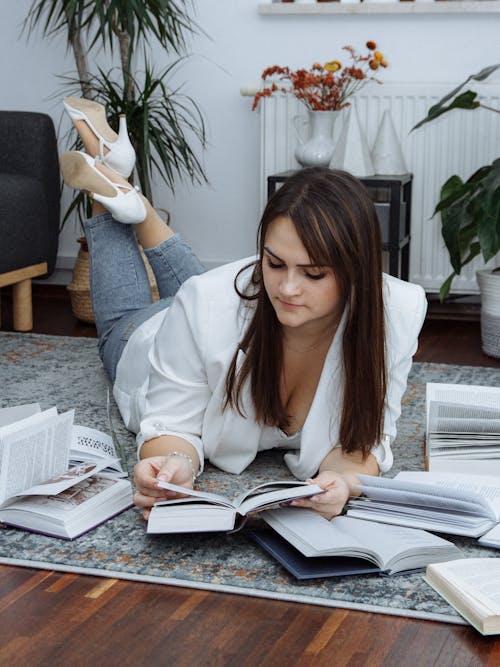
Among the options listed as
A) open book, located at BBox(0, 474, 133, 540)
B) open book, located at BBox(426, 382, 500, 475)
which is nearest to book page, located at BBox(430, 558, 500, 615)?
open book, located at BBox(426, 382, 500, 475)

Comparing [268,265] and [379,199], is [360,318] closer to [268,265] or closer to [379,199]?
[268,265]

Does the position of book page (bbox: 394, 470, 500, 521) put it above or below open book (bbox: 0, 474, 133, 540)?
above

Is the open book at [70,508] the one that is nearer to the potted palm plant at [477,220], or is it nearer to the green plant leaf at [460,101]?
the potted palm plant at [477,220]

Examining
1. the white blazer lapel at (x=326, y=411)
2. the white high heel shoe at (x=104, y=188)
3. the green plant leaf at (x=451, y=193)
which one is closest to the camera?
the white blazer lapel at (x=326, y=411)

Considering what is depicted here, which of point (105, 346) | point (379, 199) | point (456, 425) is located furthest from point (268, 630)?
point (379, 199)

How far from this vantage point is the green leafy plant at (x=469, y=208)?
117 inches

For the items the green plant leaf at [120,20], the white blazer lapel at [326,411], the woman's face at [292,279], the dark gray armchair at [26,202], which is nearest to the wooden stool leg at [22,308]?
the dark gray armchair at [26,202]

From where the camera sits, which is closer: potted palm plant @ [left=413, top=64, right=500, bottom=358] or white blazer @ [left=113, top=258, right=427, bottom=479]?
white blazer @ [left=113, top=258, right=427, bottom=479]

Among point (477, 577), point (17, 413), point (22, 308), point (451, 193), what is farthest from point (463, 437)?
point (22, 308)

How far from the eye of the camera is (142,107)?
354 centimetres

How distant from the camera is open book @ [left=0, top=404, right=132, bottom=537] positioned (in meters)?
1.77

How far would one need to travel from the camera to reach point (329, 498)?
1673mm

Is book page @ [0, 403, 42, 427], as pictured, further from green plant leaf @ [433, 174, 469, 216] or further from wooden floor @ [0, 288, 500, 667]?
green plant leaf @ [433, 174, 469, 216]

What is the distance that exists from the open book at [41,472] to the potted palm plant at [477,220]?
4.88 feet
